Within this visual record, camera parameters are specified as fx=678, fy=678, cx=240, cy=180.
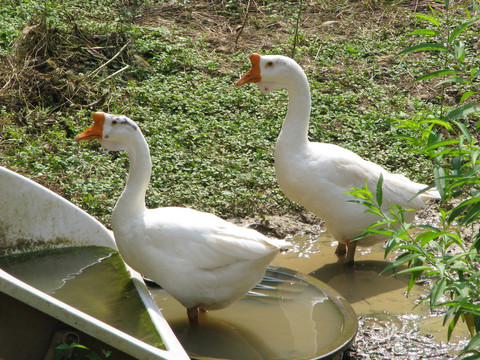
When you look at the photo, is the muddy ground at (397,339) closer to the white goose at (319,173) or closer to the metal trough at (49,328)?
the white goose at (319,173)

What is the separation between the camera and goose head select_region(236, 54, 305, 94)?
520 cm

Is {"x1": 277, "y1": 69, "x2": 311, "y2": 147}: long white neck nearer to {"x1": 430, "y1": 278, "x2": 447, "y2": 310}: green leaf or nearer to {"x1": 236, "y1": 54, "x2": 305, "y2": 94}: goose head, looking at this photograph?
{"x1": 236, "y1": 54, "x2": 305, "y2": 94}: goose head

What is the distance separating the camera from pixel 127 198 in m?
4.11

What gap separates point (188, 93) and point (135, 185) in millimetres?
3458

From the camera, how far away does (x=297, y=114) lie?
17.2ft

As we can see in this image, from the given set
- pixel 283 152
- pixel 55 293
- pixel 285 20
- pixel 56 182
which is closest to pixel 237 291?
pixel 55 293

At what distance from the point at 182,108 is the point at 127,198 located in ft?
10.6

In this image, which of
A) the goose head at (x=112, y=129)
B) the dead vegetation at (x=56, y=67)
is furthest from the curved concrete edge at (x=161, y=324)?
the dead vegetation at (x=56, y=67)

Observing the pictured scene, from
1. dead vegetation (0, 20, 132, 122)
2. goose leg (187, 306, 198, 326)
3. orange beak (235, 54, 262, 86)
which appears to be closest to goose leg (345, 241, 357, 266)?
orange beak (235, 54, 262, 86)

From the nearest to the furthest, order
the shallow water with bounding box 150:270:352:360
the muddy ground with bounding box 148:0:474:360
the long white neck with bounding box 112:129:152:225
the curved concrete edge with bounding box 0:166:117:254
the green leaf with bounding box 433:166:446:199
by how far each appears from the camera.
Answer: the green leaf with bounding box 433:166:446:199
the shallow water with bounding box 150:270:352:360
the long white neck with bounding box 112:129:152:225
the curved concrete edge with bounding box 0:166:117:254
the muddy ground with bounding box 148:0:474:360

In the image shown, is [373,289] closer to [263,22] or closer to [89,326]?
[89,326]

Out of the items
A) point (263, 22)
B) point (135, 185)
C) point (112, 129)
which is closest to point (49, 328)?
point (135, 185)

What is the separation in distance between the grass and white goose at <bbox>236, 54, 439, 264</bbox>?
41 centimetres

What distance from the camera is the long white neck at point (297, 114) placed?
5180 millimetres
